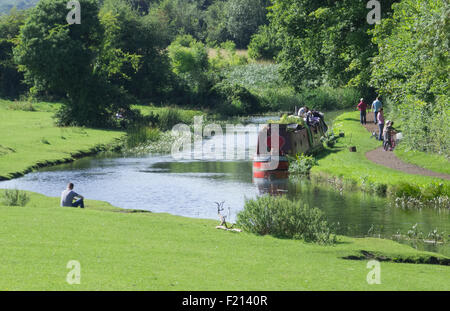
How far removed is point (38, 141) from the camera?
171ft

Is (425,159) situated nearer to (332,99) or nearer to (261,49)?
(332,99)

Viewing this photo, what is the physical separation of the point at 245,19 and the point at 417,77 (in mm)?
112719

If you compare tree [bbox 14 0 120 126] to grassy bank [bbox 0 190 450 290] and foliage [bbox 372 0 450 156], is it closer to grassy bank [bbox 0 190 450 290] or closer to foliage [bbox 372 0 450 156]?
foliage [bbox 372 0 450 156]

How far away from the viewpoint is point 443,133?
3478 cm

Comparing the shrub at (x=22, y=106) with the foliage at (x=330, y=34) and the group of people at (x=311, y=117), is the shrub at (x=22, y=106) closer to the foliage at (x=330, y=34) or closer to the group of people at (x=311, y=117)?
the foliage at (x=330, y=34)

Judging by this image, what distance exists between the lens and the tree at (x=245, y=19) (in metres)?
143

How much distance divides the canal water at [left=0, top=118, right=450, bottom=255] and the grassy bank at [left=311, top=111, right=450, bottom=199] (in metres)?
0.91

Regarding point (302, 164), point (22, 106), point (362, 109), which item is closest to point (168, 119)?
point (22, 106)

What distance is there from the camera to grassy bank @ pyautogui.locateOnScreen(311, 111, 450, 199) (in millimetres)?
30797

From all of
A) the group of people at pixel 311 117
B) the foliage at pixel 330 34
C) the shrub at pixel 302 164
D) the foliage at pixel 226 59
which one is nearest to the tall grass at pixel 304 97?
the foliage at pixel 226 59

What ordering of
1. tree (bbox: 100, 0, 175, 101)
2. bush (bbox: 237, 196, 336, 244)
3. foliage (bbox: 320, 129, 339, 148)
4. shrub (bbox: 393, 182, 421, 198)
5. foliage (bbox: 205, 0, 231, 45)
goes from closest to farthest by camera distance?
bush (bbox: 237, 196, 336, 244)
shrub (bbox: 393, 182, 421, 198)
foliage (bbox: 320, 129, 339, 148)
tree (bbox: 100, 0, 175, 101)
foliage (bbox: 205, 0, 231, 45)

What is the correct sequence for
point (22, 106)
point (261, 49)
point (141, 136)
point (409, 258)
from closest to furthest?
point (409, 258)
point (141, 136)
point (22, 106)
point (261, 49)

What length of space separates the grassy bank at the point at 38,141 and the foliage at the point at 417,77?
23.0 metres

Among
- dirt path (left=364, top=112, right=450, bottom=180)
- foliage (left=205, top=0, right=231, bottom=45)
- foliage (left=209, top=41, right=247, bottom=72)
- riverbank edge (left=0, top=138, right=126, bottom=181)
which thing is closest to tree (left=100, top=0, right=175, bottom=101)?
foliage (left=209, top=41, right=247, bottom=72)
